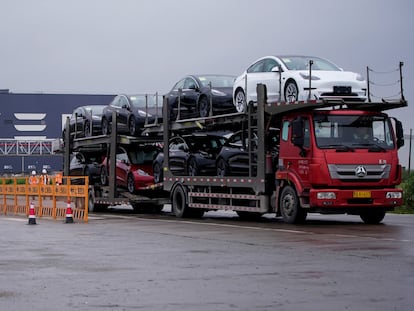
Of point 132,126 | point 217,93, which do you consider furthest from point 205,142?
point 132,126

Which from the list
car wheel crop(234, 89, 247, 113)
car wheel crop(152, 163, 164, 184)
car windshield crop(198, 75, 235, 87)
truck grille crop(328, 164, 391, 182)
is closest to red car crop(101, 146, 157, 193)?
car wheel crop(152, 163, 164, 184)

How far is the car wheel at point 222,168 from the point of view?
902 inches

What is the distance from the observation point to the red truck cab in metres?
19.5

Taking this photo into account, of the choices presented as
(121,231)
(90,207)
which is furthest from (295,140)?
(90,207)

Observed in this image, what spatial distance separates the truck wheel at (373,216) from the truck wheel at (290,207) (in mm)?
1738

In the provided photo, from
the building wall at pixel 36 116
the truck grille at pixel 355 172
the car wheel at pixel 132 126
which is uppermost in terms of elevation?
the building wall at pixel 36 116

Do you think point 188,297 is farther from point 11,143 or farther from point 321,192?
point 11,143

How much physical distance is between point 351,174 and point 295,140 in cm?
145

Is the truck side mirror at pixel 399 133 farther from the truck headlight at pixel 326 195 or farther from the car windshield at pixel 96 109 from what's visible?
the car windshield at pixel 96 109

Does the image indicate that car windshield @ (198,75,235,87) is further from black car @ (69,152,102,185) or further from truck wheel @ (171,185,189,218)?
black car @ (69,152,102,185)

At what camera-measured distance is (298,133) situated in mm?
19875

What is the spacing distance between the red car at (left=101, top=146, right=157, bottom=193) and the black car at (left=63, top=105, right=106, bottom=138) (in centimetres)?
249

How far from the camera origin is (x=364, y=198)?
1967 cm

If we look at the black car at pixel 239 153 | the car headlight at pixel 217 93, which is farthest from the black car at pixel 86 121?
the black car at pixel 239 153
